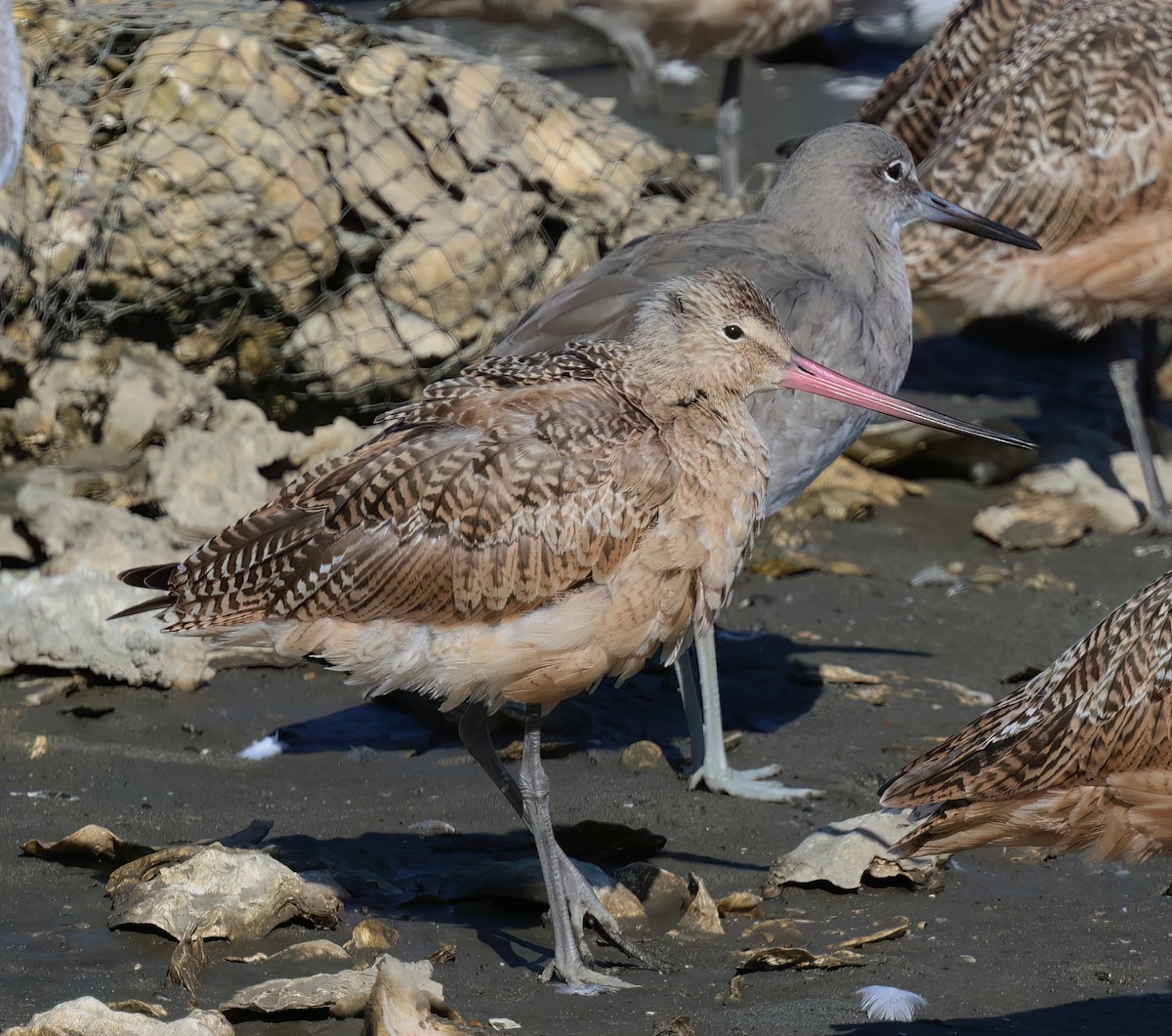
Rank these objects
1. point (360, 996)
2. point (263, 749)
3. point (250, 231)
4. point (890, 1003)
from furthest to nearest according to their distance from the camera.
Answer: point (250, 231) < point (263, 749) < point (890, 1003) < point (360, 996)

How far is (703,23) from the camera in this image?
31.4 ft

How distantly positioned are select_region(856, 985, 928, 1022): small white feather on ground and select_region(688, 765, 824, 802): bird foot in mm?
1361

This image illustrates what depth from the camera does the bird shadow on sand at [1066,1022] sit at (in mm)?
4055

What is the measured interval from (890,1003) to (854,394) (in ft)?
5.44

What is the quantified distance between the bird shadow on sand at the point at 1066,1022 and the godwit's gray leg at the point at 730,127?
20.0 ft

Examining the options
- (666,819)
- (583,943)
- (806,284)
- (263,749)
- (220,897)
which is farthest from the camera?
(806,284)

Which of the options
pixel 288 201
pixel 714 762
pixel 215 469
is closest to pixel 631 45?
pixel 288 201

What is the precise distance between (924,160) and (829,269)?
2048mm

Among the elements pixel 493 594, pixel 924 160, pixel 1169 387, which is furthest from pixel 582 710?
pixel 1169 387

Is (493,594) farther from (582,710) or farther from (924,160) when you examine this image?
(924,160)

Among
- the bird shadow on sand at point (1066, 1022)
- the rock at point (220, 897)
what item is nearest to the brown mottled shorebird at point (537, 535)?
the rock at point (220, 897)

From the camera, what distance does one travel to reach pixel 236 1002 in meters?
3.82

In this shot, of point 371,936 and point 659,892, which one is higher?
point 371,936

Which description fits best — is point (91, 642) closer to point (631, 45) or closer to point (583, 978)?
point (583, 978)
